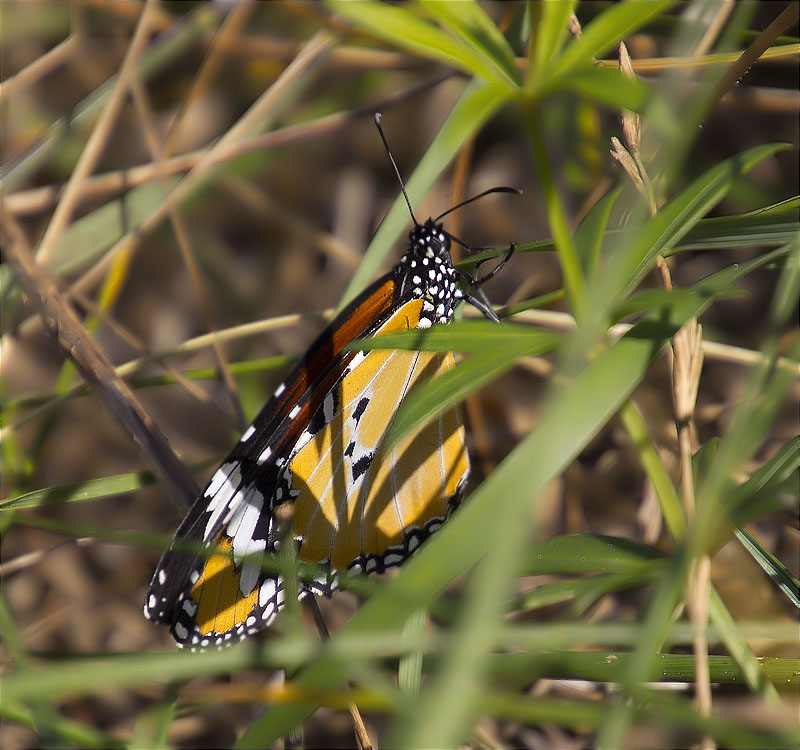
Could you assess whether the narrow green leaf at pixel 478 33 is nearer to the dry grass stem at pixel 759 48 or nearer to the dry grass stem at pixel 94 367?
the dry grass stem at pixel 759 48

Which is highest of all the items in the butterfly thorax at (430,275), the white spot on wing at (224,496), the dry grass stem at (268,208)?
the dry grass stem at (268,208)

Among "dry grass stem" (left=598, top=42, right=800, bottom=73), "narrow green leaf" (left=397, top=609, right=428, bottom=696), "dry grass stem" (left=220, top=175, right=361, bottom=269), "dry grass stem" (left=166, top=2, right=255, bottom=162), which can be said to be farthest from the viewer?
"dry grass stem" (left=220, top=175, right=361, bottom=269)

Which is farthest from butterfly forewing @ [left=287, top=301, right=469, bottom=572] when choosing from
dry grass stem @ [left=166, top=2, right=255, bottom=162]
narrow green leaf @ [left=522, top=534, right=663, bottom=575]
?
dry grass stem @ [left=166, top=2, right=255, bottom=162]

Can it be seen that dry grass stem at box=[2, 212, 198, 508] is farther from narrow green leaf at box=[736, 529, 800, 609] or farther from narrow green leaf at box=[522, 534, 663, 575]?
narrow green leaf at box=[736, 529, 800, 609]

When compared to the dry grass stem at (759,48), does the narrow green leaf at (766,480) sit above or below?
below

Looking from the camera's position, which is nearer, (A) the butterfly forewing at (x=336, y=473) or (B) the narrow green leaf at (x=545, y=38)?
(B) the narrow green leaf at (x=545, y=38)

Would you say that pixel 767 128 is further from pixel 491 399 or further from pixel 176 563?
pixel 176 563

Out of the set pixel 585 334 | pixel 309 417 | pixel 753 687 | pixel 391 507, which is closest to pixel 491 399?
pixel 391 507

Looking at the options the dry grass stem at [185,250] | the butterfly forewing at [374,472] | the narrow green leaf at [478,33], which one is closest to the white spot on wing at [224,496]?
the butterfly forewing at [374,472]

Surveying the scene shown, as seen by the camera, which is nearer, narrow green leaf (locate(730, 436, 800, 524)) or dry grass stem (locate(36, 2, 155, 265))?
narrow green leaf (locate(730, 436, 800, 524))
